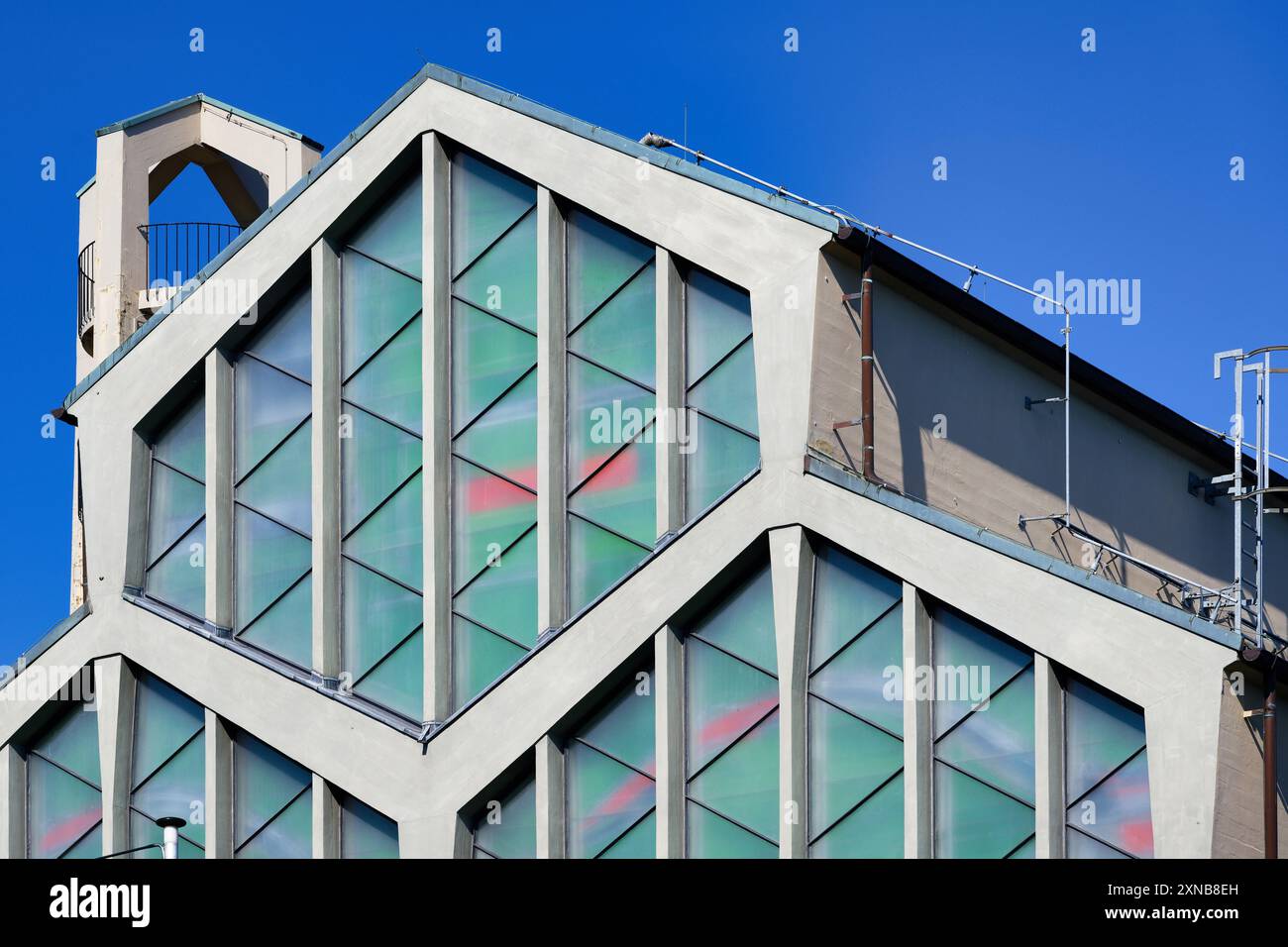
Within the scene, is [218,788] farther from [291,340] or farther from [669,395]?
[669,395]

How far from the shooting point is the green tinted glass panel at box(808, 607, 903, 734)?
1110 inches

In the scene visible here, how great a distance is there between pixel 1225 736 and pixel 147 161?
2556cm

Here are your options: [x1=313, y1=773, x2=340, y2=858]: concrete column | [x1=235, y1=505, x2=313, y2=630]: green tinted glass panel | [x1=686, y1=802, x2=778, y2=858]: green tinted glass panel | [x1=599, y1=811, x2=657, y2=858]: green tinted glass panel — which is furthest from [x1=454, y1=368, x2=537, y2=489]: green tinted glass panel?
[x1=686, y1=802, x2=778, y2=858]: green tinted glass panel

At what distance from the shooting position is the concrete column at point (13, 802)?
116 ft

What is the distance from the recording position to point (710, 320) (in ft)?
102

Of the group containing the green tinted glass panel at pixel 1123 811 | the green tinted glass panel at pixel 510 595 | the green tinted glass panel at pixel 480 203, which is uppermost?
the green tinted glass panel at pixel 480 203

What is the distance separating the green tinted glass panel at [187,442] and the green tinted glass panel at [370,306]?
3.15 meters

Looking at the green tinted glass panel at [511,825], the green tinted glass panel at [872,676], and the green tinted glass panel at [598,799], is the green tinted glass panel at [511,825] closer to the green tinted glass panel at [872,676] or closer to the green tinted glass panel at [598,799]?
the green tinted glass panel at [598,799]

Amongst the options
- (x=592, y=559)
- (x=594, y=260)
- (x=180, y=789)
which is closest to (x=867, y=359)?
(x=594, y=260)

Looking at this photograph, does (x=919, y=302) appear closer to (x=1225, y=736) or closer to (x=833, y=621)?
(x=833, y=621)

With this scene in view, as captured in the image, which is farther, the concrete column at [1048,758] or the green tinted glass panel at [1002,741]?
the green tinted glass panel at [1002,741]

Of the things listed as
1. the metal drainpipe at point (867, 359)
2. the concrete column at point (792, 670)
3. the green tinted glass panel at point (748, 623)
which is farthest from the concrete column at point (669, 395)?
the metal drainpipe at point (867, 359)

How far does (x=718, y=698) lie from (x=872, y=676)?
2.51m

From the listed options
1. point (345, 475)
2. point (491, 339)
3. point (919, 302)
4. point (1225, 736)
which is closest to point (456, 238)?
point (491, 339)
